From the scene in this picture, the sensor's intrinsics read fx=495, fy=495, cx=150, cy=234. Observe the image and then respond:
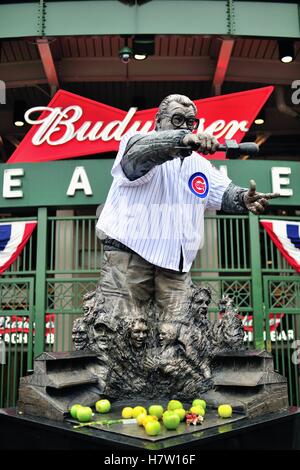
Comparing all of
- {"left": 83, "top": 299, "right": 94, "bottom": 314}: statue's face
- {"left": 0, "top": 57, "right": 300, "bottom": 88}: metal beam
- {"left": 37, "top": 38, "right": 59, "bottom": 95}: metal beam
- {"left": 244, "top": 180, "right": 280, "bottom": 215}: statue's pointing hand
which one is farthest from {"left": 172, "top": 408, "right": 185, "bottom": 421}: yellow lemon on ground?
{"left": 0, "top": 57, "right": 300, "bottom": 88}: metal beam

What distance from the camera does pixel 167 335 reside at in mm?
3734

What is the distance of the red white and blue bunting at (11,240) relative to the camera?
26.2 feet

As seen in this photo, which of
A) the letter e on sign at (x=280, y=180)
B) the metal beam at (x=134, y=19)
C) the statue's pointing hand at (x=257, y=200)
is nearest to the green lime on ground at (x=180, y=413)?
the statue's pointing hand at (x=257, y=200)

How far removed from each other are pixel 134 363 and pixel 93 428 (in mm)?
722

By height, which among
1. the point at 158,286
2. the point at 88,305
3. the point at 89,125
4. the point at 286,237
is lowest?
the point at 88,305

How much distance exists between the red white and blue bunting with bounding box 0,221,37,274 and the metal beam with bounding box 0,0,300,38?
3.25 m

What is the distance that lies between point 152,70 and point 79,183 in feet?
10.3

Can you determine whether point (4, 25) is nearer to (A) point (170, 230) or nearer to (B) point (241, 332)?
(A) point (170, 230)

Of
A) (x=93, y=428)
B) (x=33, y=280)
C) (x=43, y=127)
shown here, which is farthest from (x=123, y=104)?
(x=93, y=428)

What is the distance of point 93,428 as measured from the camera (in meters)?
3.12

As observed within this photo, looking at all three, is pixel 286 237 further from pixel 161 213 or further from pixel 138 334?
pixel 138 334

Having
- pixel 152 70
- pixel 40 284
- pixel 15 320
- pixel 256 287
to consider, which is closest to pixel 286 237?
pixel 256 287

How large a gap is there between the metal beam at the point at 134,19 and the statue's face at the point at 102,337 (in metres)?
6.08
